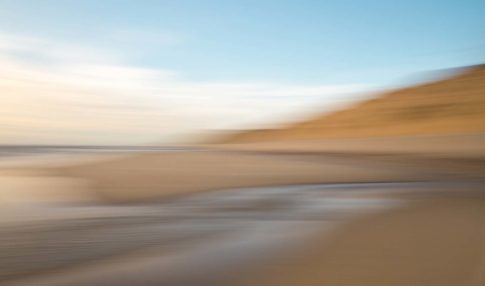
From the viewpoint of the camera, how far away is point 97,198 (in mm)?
5973

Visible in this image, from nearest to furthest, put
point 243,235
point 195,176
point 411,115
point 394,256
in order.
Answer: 1. point 394,256
2. point 243,235
3. point 195,176
4. point 411,115

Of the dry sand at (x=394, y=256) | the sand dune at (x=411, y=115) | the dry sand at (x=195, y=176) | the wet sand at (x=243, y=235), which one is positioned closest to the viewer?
the dry sand at (x=394, y=256)

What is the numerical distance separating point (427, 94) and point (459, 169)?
40.4m

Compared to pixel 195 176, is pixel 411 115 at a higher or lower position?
higher

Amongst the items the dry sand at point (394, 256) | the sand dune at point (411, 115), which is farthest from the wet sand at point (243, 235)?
the sand dune at point (411, 115)

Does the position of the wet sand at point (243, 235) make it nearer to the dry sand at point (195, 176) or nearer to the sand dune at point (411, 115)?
the dry sand at point (195, 176)

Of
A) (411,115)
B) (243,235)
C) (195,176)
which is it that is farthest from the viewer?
(411,115)

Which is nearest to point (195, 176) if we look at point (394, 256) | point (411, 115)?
point (394, 256)

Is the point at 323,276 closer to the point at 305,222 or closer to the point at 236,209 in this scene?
the point at 305,222

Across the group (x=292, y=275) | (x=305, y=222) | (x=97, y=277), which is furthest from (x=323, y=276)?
(x=305, y=222)

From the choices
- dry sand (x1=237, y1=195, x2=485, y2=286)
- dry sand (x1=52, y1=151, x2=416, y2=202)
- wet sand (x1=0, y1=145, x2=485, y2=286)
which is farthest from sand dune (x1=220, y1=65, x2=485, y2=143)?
dry sand (x1=237, y1=195, x2=485, y2=286)

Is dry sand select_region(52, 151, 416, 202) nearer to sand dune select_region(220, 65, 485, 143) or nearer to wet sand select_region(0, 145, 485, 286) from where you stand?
wet sand select_region(0, 145, 485, 286)

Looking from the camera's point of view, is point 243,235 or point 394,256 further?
point 243,235

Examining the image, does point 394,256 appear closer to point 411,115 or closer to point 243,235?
point 243,235
